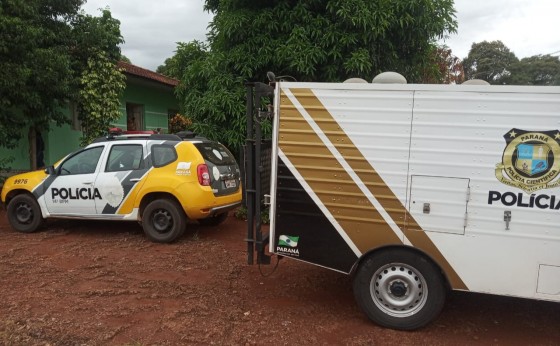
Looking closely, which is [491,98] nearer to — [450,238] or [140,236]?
[450,238]

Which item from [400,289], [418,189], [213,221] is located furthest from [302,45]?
[400,289]

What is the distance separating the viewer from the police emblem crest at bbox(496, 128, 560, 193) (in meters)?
3.53

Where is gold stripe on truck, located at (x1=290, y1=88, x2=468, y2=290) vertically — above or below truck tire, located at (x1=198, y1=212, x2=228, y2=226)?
above

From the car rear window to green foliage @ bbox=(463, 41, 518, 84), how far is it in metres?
37.5

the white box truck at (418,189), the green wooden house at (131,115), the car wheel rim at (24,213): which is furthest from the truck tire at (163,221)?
the green wooden house at (131,115)

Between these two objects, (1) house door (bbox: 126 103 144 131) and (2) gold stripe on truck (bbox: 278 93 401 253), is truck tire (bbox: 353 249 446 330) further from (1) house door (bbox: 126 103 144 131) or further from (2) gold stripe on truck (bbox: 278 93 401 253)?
(1) house door (bbox: 126 103 144 131)

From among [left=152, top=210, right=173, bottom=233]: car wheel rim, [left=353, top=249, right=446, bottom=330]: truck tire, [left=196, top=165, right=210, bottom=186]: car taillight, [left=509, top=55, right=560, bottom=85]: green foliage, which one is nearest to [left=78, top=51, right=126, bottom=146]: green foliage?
[left=152, top=210, right=173, bottom=233]: car wheel rim

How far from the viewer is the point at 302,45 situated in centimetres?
795

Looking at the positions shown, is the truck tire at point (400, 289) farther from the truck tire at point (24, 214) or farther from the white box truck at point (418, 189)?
the truck tire at point (24, 214)

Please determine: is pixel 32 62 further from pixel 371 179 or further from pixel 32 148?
pixel 371 179

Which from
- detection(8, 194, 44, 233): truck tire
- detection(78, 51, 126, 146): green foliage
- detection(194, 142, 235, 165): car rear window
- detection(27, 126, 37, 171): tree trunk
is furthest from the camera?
detection(27, 126, 37, 171): tree trunk

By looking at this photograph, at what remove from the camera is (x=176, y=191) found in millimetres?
6691

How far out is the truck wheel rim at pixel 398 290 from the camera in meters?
3.93

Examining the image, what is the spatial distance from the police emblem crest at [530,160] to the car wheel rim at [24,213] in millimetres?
7334
